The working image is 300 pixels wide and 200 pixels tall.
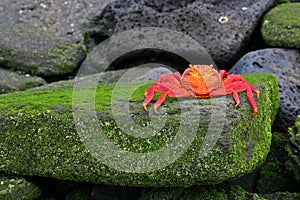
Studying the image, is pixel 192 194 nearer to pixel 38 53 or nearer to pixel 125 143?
pixel 125 143

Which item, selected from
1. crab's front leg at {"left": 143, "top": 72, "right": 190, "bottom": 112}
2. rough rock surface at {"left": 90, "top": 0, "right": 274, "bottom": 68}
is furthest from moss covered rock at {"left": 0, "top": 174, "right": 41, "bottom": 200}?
rough rock surface at {"left": 90, "top": 0, "right": 274, "bottom": 68}

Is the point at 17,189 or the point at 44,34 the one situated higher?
the point at 17,189

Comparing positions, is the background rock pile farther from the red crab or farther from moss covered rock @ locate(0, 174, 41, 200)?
the red crab

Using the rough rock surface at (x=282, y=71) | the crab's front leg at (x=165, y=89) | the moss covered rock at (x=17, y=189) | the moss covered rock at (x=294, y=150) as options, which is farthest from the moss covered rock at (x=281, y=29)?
the moss covered rock at (x=17, y=189)

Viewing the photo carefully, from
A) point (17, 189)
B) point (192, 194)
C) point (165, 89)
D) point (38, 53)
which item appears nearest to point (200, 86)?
point (165, 89)

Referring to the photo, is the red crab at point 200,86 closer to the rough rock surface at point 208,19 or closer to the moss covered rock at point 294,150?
the moss covered rock at point 294,150
